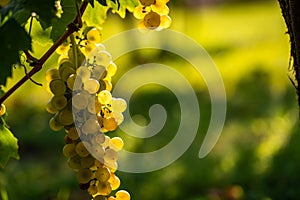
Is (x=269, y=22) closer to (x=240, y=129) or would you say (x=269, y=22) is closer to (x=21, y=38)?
(x=240, y=129)

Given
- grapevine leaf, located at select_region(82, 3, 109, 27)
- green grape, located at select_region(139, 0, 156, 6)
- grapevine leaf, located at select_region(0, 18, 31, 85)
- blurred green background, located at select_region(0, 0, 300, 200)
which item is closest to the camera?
grapevine leaf, located at select_region(0, 18, 31, 85)

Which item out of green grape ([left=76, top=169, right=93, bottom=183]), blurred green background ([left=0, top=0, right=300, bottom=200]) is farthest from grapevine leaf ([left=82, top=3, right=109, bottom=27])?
blurred green background ([left=0, top=0, right=300, bottom=200])

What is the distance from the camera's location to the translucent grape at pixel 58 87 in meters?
0.99

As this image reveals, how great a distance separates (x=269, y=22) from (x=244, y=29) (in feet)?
1.74

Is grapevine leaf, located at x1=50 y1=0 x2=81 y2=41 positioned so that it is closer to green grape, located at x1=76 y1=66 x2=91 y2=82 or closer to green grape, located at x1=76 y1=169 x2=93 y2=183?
green grape, located at x1=76 y1=66 x2=91 y2=82

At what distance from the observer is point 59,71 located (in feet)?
3.33

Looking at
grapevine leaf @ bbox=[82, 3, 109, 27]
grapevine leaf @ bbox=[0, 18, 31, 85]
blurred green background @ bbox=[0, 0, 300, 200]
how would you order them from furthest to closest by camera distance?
blurred green background @ bbox=[0, 0, 300, 200]
grapevine leaf @ bbox=[82, 3, 109, 27]
grapevine leaf @ bbox=[0, 18, 31, 85]

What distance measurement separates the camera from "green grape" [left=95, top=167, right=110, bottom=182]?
0.99m

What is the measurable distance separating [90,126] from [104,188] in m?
0.10

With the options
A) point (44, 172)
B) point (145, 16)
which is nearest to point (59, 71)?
point (145, 16)

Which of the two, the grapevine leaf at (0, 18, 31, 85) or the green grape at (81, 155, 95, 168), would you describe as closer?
the grapevine leaf at (0, 18, 31, 85)

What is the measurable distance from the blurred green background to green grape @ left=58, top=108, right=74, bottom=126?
1.59 ft

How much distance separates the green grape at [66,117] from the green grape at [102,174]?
86 millimetres

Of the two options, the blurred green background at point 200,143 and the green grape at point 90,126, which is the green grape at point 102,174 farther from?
the blurred green background at point 200,143
